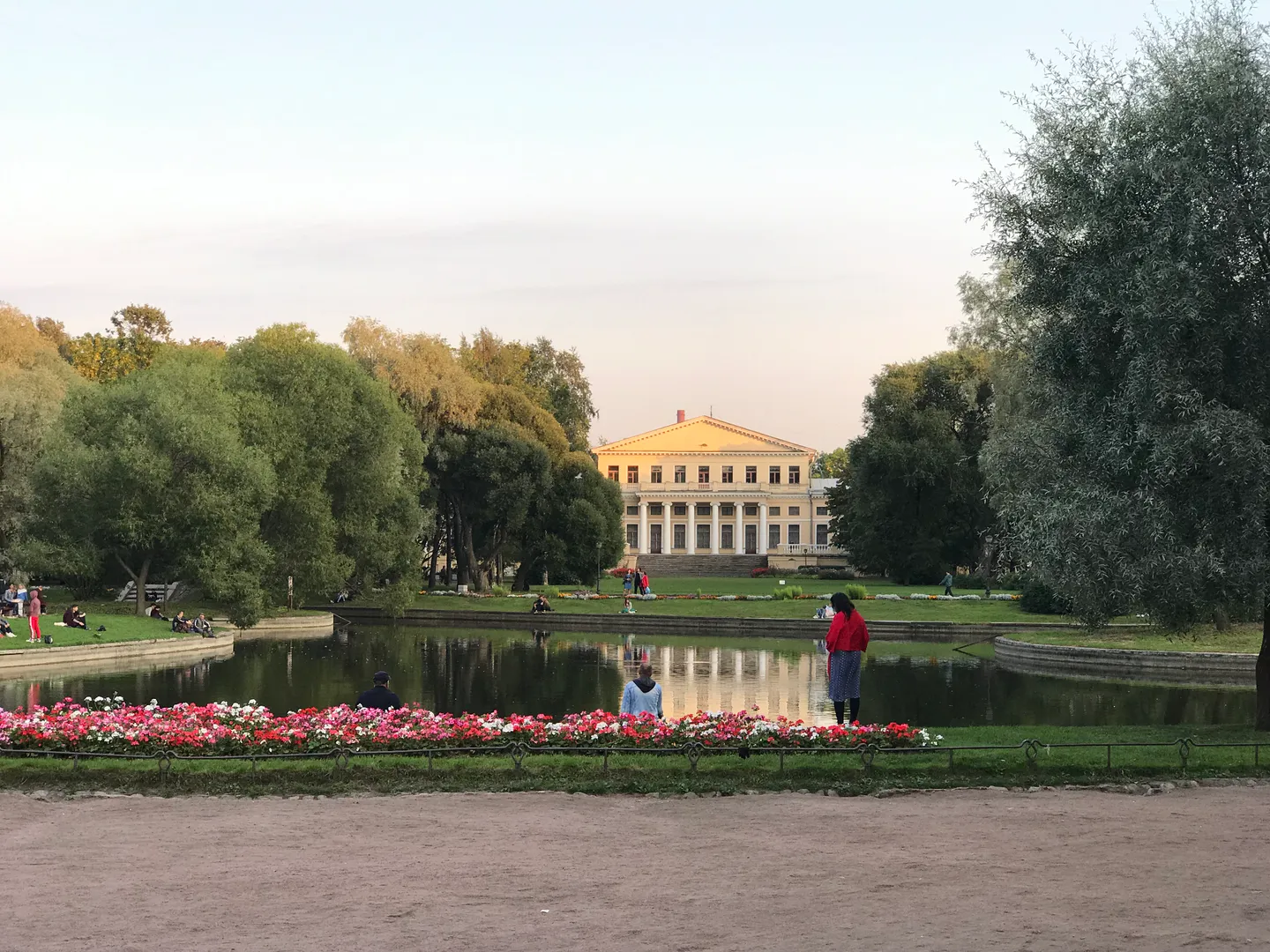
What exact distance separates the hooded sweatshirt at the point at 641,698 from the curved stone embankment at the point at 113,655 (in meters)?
18.4

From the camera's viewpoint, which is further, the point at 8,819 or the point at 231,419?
the point at 231,419

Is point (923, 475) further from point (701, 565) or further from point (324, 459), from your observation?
point (324, 459)

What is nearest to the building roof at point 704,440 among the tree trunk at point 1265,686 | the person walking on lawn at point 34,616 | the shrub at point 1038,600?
the shrub at point 1038,600

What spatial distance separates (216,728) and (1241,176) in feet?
42.7

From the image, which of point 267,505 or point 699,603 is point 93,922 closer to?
point 267,505

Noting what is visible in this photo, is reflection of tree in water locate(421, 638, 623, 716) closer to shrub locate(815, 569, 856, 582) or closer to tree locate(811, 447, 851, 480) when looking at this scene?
shrub locate(815, 569, 856, 582)

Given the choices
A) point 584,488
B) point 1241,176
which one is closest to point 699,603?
point 584,488

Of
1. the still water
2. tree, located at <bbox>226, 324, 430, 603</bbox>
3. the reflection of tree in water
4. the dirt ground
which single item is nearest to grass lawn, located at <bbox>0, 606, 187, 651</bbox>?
the still water

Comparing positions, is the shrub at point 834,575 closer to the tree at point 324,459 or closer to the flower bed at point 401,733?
the tree at point 324,459

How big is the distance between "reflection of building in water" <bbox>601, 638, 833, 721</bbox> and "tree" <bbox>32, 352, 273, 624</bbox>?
12.0 metres

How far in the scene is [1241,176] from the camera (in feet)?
53.6

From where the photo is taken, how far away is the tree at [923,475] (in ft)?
220

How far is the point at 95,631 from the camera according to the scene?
35.9 m

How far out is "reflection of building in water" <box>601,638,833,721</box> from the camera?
25062 mm
